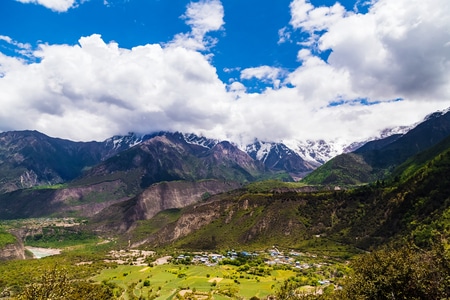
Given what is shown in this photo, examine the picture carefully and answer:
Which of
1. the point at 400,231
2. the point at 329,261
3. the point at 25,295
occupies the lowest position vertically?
the point at 329,261

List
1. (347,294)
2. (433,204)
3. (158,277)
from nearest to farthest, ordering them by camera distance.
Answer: (347,294) → (158,277) → (433,204)

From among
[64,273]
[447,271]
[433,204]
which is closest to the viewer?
[447,271]

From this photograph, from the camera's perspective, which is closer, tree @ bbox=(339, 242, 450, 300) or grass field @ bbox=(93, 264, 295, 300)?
tree @ bbox=(339, 242, 450, 300)

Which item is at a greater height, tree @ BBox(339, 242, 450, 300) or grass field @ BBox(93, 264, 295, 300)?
tree @ BBox(339, 242, 450, 300)

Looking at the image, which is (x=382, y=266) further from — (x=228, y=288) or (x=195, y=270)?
(x=195, y=270)

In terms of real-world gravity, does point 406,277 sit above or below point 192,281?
above

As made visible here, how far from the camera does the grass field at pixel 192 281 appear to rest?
123m

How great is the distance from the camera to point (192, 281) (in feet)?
458

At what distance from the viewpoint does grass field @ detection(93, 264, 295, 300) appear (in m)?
123

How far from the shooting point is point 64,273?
6231 cm

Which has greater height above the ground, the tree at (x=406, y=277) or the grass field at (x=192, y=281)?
the tree at (x=406, y=277)

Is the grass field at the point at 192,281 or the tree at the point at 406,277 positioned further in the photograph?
the grass field at the point at 192,281

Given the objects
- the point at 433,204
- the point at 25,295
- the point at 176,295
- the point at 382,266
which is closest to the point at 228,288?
the point at 176,295

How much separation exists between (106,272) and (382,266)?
15001 centimetres
